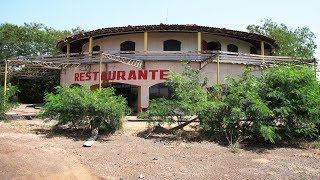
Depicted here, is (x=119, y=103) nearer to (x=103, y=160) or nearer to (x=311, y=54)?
(x=103, y=160)

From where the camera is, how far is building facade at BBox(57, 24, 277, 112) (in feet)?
84.7

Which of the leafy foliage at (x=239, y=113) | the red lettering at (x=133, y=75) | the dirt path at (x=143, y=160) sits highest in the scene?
the red lettering at (x=133, y=75)

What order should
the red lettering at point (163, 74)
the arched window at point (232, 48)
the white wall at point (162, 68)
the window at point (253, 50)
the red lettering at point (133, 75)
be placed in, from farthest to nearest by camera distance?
the window at point (253, 50) < the arched window at point (232, 48) < the red lettering at point (133, 75) < the white wall at point (162, 68) < the red lettering at point (163, 74)

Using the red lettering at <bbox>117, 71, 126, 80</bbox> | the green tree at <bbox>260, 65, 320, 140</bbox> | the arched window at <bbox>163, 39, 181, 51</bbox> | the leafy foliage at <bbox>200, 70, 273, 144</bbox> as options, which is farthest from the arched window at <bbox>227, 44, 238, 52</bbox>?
the green tree at <bbox>260, 65, 320, 140</bbox>

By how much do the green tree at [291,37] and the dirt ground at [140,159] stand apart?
2714 centimetres

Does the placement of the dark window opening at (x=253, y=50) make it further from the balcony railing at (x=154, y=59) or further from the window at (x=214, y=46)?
the balcony railing at (x=154, y=59)

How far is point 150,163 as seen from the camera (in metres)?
11.7

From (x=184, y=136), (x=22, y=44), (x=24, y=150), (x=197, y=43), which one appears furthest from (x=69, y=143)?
(x=22, y=44)

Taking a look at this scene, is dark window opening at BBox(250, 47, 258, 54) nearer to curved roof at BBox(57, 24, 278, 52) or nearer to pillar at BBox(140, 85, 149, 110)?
curved roof at BBox(57, 24, 278, 52)

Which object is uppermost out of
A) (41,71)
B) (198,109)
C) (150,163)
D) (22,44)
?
(22,44)

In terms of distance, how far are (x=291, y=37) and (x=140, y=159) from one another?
3224cm

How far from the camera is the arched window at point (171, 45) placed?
27.9m

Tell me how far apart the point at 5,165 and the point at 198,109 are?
7434 mm

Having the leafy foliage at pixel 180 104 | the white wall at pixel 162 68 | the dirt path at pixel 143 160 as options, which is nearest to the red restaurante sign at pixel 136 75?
the white wall at pixel 162 68
